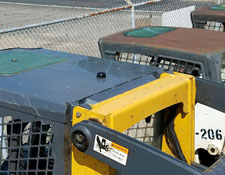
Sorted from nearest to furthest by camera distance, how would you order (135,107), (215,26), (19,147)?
(135,107) → (19,147) → (215,26)

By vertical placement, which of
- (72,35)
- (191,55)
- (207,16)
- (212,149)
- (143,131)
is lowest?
(72,35)

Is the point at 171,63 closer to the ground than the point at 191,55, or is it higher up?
closer to the ground

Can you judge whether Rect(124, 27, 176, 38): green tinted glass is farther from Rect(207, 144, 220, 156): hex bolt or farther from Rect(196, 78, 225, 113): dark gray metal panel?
Rect(196, 78, 225, 113): dark gray metal panel

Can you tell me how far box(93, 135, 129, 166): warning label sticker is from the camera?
1.58 metres

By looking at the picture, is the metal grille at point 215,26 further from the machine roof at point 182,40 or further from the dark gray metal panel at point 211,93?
the dark gray metal panel at point 211,93

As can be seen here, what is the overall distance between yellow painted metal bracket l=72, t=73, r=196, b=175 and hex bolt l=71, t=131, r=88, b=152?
0.07 meters

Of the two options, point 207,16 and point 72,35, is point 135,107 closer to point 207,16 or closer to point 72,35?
point 207,16

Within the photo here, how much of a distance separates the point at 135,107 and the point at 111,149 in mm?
260

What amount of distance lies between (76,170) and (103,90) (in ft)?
1.34

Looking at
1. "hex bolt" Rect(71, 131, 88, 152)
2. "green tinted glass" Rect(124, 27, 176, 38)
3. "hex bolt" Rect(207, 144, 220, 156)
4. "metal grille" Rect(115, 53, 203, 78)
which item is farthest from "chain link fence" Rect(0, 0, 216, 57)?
"hex bolt" Rect(71, 131, 88, 152)

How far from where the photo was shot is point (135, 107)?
1771mm

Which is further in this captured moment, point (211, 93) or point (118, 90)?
point (211, 93)

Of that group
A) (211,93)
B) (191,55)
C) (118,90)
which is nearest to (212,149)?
(191,55)

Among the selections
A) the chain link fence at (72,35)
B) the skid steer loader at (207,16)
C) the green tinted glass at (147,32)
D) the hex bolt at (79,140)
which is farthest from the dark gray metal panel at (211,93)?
the chain link fence at (72,35)
